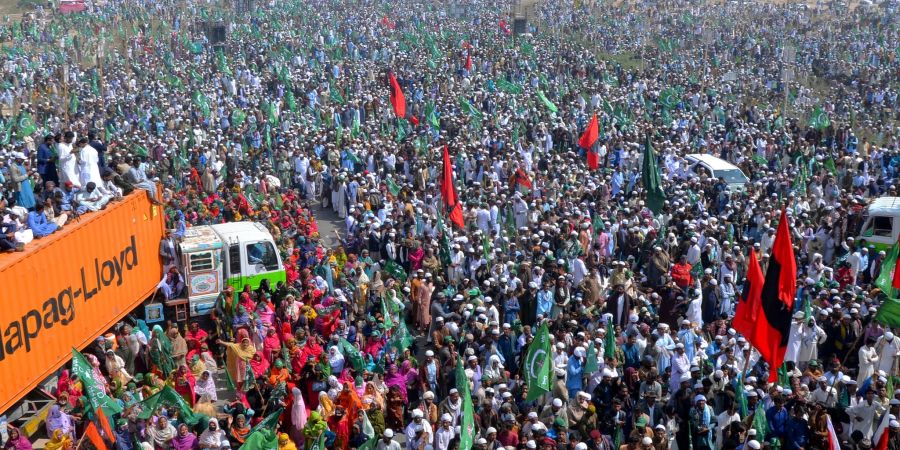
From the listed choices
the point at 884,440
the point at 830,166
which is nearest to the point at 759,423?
the point at 884,440

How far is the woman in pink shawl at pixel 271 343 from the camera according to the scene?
475 inches

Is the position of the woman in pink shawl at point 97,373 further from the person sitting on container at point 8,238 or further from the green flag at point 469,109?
the green flag at point 469,109

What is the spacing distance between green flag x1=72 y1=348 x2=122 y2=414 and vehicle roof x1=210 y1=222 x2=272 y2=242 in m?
3.74

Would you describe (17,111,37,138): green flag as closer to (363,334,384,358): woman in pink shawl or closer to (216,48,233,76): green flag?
(216,48,233,76): green flag

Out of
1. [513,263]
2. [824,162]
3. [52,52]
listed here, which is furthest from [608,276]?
[52,52]

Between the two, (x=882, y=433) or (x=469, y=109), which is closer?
(x=882, y=433)

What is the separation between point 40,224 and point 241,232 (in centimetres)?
362

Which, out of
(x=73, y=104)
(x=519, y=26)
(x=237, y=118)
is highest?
(x=73, y=104)

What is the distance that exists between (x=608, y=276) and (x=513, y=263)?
1566mm

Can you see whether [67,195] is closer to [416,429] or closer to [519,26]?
[416,429]

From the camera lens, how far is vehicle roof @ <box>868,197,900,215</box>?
15320mm

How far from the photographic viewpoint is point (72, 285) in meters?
10.9

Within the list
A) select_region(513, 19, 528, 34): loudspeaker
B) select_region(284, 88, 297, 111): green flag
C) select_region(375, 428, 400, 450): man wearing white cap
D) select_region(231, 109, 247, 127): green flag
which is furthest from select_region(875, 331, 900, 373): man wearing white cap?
select_region(513, 19, 528, 34): loudspeaker

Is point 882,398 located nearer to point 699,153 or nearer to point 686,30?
point 699,153
